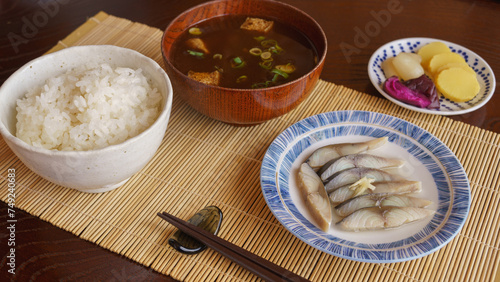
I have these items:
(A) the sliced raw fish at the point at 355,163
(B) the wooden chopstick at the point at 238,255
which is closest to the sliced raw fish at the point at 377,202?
(A) the sliced raw fish at the point at 355,163

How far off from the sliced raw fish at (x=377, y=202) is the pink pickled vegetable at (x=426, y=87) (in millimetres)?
615

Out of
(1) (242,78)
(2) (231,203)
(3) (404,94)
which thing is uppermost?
(1) (242,78)

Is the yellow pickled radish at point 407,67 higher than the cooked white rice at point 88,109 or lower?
lower

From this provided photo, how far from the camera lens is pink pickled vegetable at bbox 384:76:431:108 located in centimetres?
195

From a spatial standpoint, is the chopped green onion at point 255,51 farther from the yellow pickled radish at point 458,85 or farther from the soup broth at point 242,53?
the yellow pickled radish at point 458,85

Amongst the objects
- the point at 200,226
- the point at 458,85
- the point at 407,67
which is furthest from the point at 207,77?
the point at 458,85

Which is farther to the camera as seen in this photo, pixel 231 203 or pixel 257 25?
pixel 257 25

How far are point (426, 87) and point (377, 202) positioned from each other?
2.45ft

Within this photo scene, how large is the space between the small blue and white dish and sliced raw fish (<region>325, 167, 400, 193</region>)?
1.60ft

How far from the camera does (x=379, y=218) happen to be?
142 cm

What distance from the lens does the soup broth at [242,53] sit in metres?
1.82

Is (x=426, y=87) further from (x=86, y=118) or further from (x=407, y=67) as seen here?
(x=86, y=118)

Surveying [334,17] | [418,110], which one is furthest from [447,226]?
[334,17]

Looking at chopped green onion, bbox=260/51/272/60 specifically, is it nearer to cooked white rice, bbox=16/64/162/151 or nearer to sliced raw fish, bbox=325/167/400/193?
cooked white rice, bbox=16/64/162/151
